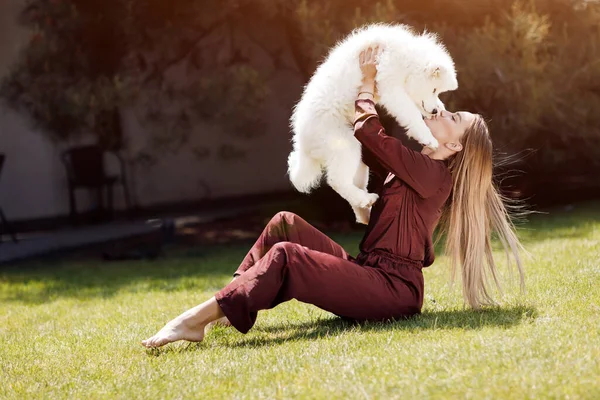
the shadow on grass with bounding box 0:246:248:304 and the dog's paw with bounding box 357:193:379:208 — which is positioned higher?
the dog's paw with bounding box 357:193:379:208

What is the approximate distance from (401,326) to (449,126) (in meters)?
0.86

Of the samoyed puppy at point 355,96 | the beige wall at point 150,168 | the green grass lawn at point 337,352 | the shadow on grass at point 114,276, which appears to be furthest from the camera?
the beige wall at point 150,168

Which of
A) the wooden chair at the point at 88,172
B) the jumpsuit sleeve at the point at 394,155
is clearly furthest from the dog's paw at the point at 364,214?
the wooden chair at the point at 88,172

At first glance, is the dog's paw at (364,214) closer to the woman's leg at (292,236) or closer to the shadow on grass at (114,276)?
the woman's leg at (292,236)

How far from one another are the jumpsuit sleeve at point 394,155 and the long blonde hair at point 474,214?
27 cm

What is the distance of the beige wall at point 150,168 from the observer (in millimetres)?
9164

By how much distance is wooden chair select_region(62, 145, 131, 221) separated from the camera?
9508mm

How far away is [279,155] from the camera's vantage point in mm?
10625

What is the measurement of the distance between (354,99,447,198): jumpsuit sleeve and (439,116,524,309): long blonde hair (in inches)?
10.7

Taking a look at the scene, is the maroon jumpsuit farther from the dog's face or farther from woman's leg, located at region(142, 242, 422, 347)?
the dog's face

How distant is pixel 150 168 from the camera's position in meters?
10.2

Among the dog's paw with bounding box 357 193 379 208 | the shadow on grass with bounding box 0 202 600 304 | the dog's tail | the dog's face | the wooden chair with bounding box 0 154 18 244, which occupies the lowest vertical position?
the shadow on grass with bounding box 0 202 600 304

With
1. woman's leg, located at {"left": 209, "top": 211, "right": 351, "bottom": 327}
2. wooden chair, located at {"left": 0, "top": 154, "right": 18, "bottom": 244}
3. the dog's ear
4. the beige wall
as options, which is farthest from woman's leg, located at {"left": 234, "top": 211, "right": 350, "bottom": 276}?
the beige wall

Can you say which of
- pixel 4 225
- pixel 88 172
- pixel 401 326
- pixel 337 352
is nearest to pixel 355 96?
pixel 401 326
